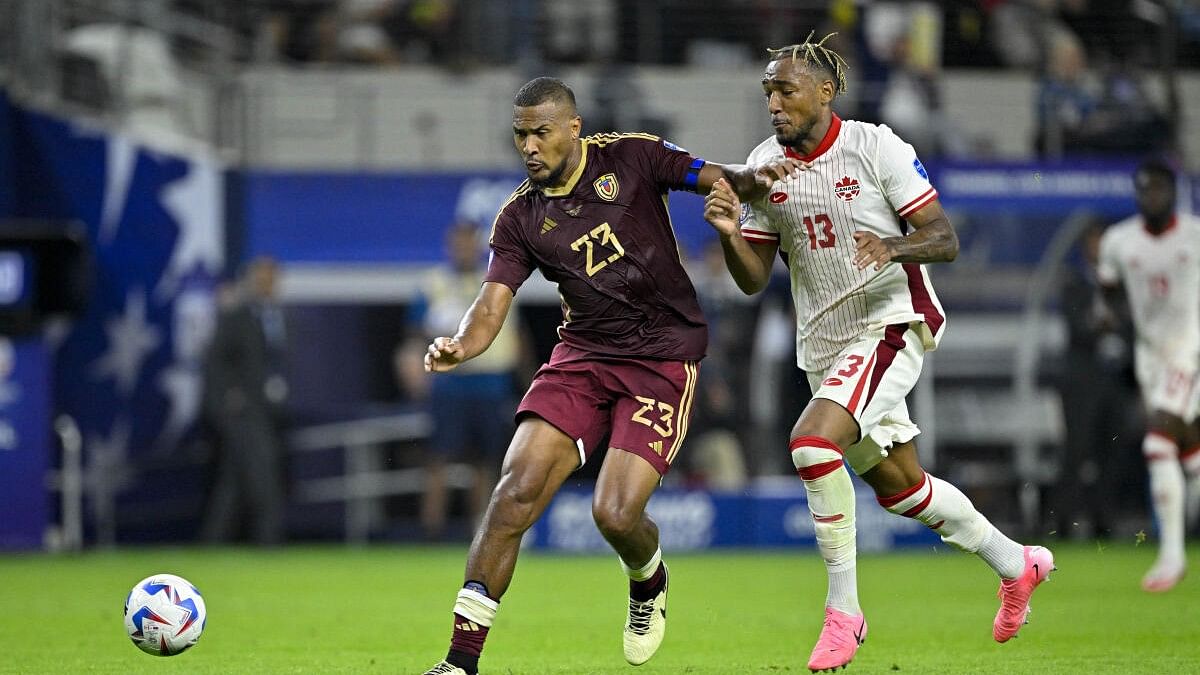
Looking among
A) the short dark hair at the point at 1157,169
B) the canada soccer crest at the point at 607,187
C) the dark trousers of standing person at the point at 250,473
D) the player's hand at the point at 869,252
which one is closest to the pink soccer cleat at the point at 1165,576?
the short dark hair at the point at 1157,169

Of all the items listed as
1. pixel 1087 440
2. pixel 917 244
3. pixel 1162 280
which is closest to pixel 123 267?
pixel 1087 440

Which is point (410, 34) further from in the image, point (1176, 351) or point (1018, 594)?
point (1018, 594)

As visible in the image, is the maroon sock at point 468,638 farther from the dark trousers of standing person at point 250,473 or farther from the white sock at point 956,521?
the dark trousers of standing person at point 250,473

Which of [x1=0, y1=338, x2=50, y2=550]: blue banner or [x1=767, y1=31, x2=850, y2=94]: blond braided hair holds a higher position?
[x1=767, y1=31, x2=850, y2=94]: blond braided hair

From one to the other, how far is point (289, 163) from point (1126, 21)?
933 cm

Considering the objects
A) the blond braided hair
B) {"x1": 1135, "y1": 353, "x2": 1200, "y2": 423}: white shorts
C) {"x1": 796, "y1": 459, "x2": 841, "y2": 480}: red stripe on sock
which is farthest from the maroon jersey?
{"x1": 1135, "y1": 353, "x2": 1200, "y2": 423}: white shorts

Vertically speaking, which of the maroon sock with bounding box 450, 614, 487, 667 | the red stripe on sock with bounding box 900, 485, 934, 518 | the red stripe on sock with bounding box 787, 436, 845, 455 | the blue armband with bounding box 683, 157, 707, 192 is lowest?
the maroon sock with bounding box 450, 614, 487, 667

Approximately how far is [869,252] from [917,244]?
0.31 metres

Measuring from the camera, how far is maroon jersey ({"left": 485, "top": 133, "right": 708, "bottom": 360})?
7168 mm

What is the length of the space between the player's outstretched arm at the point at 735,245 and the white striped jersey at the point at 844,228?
0.48 feet

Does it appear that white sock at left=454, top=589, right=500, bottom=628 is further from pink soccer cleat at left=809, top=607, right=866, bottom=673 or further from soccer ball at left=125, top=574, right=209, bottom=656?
soccer ball at left=125, top=574, right=209, bottom=656

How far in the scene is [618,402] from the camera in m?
7.25

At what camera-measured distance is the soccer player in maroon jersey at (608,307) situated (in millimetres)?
6969

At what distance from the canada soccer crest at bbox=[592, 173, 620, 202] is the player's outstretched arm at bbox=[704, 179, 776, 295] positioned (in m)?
0.38
